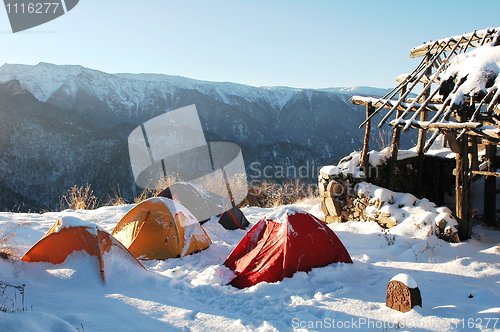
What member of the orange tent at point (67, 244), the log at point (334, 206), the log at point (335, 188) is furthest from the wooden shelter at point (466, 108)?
the orange tent at point (67, 244)

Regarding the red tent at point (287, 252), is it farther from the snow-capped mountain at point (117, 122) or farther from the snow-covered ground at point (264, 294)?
the snow-capped mountain at point (117, 122)

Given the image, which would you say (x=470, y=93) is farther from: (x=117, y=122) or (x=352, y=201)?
(x=117, y=122)

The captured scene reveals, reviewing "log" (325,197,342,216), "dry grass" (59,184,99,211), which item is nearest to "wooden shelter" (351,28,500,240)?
"log" (325,197,342,216)

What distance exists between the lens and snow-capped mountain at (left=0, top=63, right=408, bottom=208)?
3244 cm

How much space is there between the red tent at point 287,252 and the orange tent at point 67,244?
1.67 metres

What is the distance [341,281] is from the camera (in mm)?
3455

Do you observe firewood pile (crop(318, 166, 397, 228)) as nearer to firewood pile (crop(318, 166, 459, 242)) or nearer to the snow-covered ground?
firewood pile (crop(318, 166, 459, 242))

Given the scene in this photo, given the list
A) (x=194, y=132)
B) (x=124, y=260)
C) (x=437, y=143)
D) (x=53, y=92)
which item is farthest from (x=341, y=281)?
(x=53, y=92)

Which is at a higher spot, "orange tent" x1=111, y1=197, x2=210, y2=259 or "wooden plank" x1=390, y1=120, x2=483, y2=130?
"wooden plank" x1=390, y1=120, x2=483, y2=130

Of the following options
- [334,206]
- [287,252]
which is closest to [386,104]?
[334,206]

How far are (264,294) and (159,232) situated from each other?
217cm

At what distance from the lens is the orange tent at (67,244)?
11.0 ft

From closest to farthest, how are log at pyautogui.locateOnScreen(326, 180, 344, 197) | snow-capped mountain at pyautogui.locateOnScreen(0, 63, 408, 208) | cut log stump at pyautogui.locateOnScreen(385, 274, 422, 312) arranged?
cut log stump at pyautogui.locateOnScreen(385, 274, 422, 312)
log at pyautogui.locateOnScreen(326, 180, 344, 197)
snow-capped mountain at pyautogui.locateOnScreen(0, 63, 408, 208)

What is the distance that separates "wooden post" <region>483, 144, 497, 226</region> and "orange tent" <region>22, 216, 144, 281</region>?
670cm
